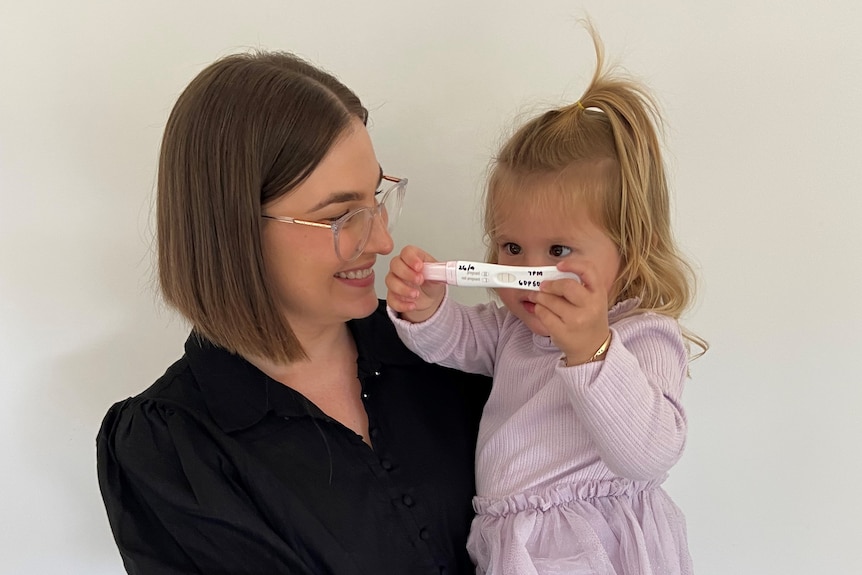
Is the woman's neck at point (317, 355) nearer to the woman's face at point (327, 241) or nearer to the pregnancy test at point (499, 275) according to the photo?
the woman's face at point (327, 241)

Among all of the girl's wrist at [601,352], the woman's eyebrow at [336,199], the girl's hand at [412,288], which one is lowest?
the girl's wrist at [601,352]

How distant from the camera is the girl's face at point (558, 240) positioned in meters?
1.02

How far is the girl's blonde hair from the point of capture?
1.03 m

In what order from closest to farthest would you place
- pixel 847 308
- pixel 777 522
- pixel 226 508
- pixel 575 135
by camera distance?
pixel 226 508, pixel 575 135, pixel 847 308, pixel 777 522

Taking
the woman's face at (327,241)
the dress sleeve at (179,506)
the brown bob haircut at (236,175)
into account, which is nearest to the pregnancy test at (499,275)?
the woman's face at (327,241)

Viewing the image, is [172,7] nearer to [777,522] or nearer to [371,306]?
[371,306]

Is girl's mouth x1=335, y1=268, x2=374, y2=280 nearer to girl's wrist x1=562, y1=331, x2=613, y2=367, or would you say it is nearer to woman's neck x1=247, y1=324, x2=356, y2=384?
woman's neck x1=247, y1=324, x2=356, y2=384

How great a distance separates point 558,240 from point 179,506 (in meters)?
0.68

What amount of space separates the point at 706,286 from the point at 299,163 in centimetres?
85

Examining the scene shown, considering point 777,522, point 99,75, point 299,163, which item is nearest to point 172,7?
point 99,75

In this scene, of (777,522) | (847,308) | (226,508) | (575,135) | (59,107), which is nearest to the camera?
(226,508)

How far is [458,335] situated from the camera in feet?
3.83

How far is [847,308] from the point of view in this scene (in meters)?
1.31

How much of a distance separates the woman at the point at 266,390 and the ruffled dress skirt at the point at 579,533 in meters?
0.10
